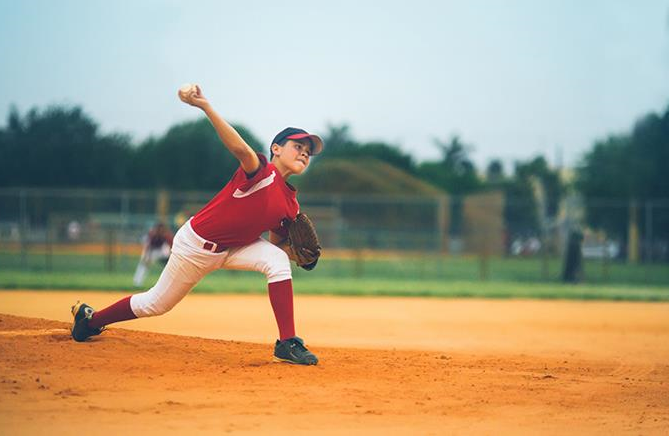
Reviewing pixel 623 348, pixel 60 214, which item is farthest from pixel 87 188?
pixel 623 348

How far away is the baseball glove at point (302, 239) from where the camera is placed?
20.1 feet

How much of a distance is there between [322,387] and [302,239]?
1279 mm

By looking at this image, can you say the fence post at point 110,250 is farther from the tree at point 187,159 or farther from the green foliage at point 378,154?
the green foliage at point 378,154

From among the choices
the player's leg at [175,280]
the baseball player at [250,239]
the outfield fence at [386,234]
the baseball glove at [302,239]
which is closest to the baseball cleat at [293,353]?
the baseball player at [250,239]

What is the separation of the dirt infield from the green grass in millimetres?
9271

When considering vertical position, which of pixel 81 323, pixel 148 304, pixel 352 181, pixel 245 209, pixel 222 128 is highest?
pixel 352 181

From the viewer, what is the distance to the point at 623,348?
29.4 feet

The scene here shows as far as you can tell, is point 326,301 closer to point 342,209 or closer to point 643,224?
point 342,209

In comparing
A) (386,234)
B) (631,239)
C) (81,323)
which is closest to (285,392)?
(81,323)

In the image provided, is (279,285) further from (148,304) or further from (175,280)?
(148,304)

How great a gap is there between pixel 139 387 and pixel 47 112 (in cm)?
3622

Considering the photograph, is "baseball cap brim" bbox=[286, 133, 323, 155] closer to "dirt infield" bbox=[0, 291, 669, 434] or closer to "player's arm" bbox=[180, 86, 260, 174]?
"player's arm" bbox=[180, 86, 260, 174]

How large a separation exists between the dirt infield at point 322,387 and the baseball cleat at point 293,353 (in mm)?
121

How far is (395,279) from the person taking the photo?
23453 millimetres
